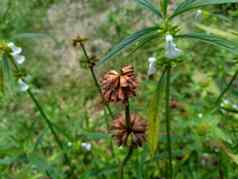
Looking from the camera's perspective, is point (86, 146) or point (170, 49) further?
point (86, 146)

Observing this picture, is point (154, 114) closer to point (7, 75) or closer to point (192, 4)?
point (192, 4)

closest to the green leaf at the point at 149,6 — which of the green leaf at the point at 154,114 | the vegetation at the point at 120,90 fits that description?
the vegetation at the point at 120,90

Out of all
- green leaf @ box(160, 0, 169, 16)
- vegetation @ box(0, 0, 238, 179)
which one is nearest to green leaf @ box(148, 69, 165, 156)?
vegetation @ box(0, 0, 238, 179)

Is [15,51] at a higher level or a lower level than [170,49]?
higher

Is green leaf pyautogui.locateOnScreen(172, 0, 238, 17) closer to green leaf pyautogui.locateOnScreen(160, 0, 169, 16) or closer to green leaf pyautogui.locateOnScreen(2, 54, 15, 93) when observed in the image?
green leaf pyautogui.locateOnScreen(160, 0, 169, 16)

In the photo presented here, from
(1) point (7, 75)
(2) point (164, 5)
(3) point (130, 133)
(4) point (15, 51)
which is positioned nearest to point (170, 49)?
(2) point (164, 5)

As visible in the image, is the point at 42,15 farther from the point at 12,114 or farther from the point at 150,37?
the point at 150,37
